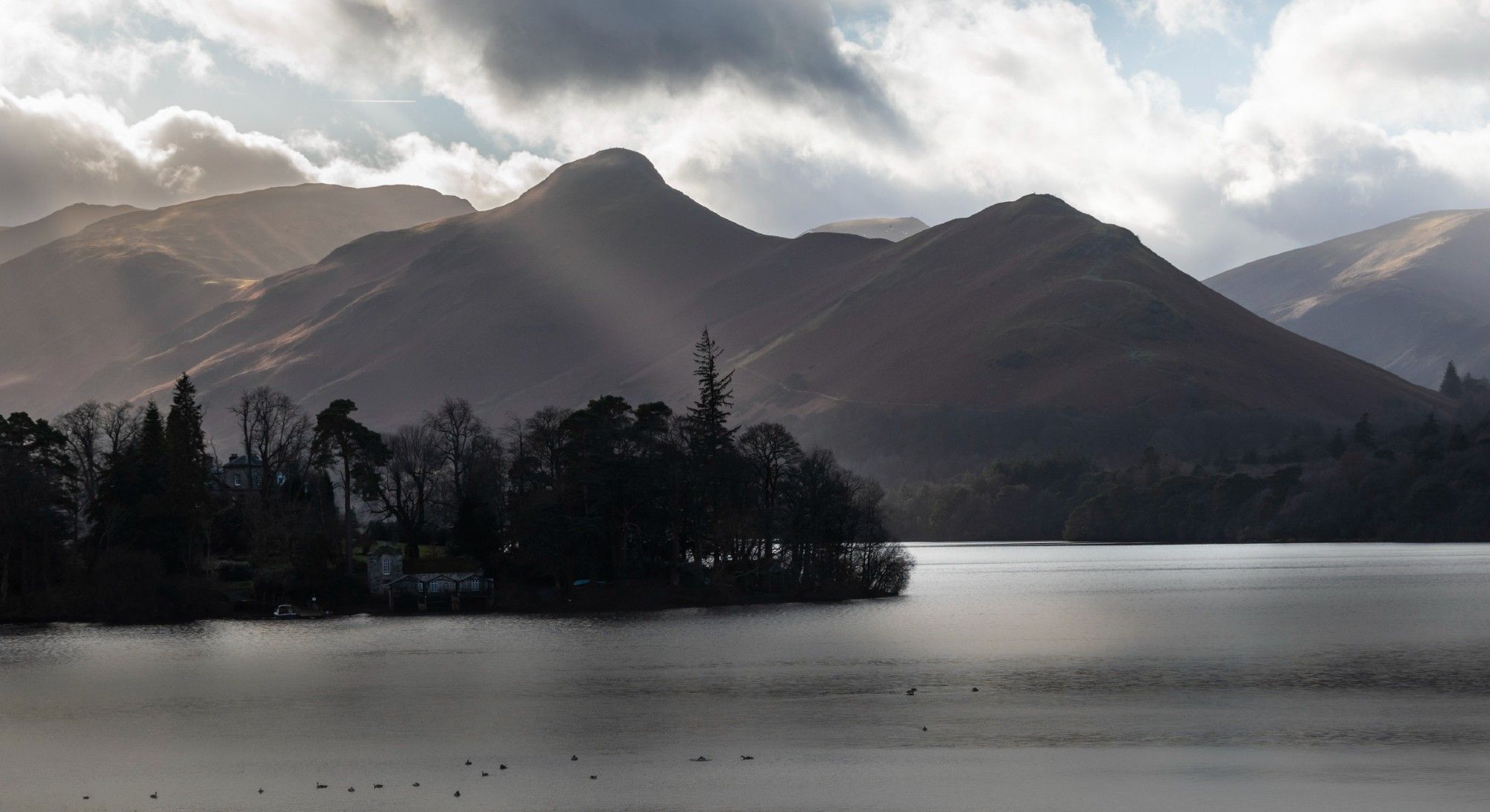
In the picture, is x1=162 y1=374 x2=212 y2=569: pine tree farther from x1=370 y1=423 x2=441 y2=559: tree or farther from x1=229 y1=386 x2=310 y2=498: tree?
x1=370 y1=423 x2=441 y2=559: tree

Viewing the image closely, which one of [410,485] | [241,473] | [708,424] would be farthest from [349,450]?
[241,473]

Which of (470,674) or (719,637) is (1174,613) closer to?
(719,637)

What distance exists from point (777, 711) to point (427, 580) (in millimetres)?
60718

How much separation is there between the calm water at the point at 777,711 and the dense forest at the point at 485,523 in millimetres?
8559

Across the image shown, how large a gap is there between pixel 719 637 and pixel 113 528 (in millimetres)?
48737

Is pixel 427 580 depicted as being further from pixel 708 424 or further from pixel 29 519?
pixel 708 424

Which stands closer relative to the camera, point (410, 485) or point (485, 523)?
point (485, 523)

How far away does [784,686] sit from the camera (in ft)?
197

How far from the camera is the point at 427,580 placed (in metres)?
109

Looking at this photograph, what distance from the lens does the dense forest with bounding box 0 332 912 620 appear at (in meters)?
103

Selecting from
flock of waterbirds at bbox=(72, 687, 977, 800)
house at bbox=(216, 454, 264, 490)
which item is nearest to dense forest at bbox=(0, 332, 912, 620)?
house at bbox=(216, 454, 264, 490)

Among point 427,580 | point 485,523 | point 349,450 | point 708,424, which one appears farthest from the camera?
point 708,424

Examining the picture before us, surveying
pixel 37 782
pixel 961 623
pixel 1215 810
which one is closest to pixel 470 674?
pixel 37 782

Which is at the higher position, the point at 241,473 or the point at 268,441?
the point at 268,441
